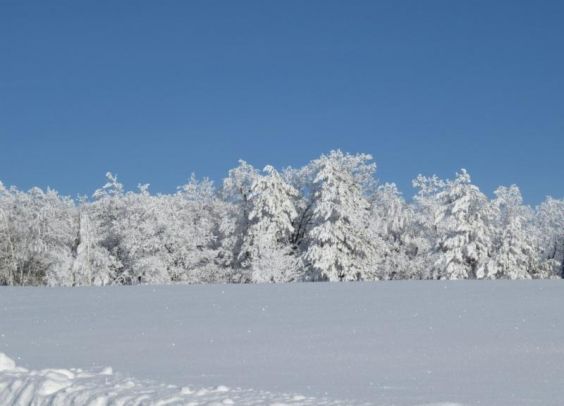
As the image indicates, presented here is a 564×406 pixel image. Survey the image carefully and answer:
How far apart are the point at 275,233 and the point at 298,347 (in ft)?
111

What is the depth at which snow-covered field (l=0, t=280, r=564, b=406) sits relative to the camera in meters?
7.53

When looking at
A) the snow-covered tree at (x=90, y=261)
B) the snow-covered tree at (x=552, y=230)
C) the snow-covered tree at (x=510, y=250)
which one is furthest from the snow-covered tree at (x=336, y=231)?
the snow-covered tree at (x=552, y=230)

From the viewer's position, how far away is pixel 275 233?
44.8 m

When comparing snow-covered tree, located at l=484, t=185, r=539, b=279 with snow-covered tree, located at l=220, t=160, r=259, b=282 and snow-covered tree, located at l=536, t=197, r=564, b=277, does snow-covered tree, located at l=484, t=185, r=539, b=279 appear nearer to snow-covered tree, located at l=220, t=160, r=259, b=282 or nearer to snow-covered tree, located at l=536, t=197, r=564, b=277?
snow-covered tree, located at l=536, t=197, r=564, b=277

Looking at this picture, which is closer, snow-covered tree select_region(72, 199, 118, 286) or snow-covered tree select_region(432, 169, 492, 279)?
snow-covered tree select_region(432, 169, 492, 279)

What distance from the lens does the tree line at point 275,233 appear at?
141ft

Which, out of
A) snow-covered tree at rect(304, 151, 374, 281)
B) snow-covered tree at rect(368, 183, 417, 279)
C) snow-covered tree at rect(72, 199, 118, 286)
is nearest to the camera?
snow-covered tree at rect(304, 151, 374, 281)

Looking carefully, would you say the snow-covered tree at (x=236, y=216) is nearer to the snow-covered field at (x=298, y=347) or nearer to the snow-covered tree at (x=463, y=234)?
the snow-covered tree at (x=463, y=234)

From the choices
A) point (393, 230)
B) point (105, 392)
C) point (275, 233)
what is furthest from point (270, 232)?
point (105, 392)

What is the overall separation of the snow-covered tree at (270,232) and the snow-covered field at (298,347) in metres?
23.3

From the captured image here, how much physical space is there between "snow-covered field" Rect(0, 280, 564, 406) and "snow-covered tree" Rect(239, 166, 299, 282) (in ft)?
76.4

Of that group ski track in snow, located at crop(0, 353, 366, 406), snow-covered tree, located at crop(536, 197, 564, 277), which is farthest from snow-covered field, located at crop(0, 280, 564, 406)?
snow-covered tree, located at crop(536, 197, 564, 277)

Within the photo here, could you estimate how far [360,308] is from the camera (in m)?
15.2

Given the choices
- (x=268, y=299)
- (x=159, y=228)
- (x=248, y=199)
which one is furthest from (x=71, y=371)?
(x=159, y=228)
